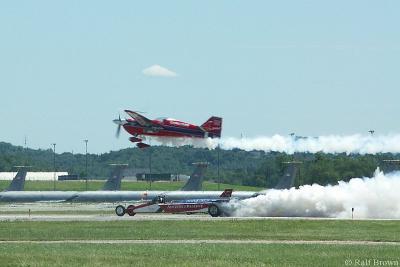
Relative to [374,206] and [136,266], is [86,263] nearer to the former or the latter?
[136,266]

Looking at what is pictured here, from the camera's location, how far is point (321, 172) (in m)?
157

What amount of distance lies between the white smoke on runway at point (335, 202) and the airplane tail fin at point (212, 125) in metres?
18.9

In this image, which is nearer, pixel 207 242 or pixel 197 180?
pixel 207 242

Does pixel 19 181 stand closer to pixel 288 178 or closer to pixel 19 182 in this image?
pixel 19 182

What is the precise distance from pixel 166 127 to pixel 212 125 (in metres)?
5.26

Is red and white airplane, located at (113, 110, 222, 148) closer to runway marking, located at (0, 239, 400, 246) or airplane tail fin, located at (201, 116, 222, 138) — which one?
airplane tail fin, located at (201, 116, 222, 138)

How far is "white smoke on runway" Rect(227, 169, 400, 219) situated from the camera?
8431 centimetres

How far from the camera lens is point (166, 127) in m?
108

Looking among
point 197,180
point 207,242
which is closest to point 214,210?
point 197,180

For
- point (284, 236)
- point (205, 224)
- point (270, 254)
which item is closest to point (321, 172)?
point (205, 224)

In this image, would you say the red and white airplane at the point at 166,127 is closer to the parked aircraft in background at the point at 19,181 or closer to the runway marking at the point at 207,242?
the parked aircraft in background at the point at 19,181

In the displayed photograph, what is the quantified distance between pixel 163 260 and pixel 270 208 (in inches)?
1877

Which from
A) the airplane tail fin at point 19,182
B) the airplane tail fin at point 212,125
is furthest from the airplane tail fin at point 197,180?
the airplane tail fin at point 19,182

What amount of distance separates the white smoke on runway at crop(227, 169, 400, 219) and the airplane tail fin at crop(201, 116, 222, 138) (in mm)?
18949
